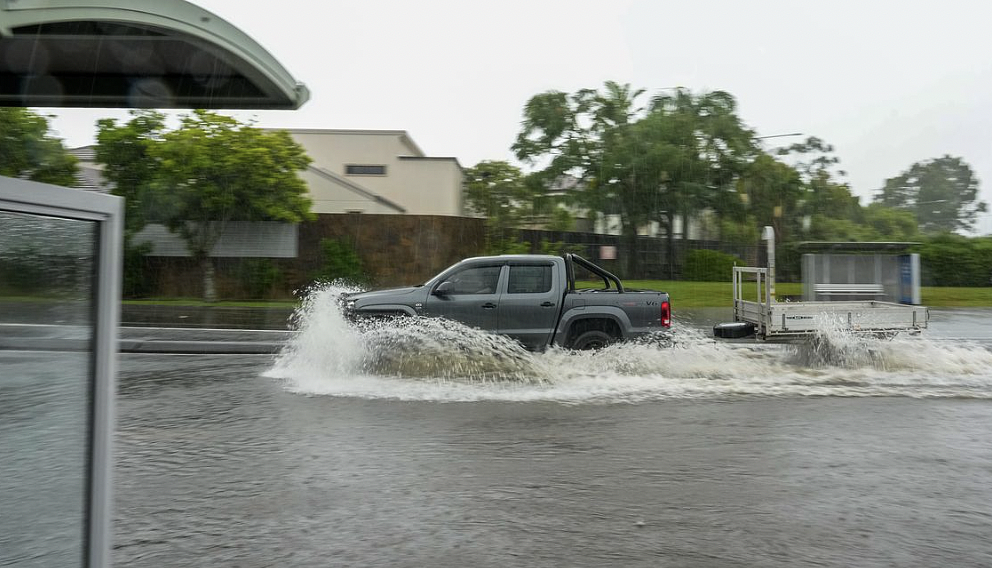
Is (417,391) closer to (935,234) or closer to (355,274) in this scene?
(355,274)

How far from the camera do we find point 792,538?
489 centimetres

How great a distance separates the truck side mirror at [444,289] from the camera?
1098cm

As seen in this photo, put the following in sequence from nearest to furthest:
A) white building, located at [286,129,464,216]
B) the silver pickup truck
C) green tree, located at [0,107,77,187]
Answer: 1. the silver pickup truck
2. green tree, located at [0,107,77,187]
3. white building, located at [286,129,464,216]

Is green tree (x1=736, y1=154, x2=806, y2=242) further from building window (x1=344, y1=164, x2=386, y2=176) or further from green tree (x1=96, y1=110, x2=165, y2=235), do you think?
green tree (x1=96, y1=110, x2=165, y2=235)

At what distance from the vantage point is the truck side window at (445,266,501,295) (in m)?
11.1

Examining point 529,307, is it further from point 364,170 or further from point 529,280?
point 364,170

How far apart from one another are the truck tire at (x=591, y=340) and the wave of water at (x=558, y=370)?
0.13m

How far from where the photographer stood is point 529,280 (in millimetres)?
11234

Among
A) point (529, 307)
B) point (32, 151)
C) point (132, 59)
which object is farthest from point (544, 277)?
point (32, 151)

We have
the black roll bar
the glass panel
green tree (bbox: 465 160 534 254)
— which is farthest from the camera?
green tree (bbox: 465 160 534 254)

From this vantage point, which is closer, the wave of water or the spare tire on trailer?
the wave of water

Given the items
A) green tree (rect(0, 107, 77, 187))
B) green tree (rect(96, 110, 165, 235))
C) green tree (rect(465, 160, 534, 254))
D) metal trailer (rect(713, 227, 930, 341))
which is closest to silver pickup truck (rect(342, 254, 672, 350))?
metal trailer (rect(713, 227, 930, 341))

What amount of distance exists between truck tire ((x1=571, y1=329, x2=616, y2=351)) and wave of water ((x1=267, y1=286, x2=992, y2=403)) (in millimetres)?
134

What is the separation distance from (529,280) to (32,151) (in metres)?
14.8
